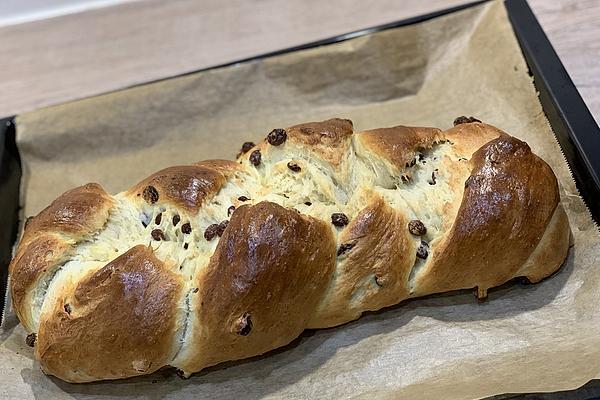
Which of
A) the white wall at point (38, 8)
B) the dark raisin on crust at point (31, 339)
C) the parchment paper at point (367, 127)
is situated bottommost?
the parchment paper at point (367, 127)

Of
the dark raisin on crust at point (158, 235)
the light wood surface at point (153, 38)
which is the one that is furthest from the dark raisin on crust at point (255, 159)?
the light wood surface at point (153, 38)

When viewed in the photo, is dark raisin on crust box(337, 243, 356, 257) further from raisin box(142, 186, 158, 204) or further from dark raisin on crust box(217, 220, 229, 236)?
raisin box(142, 186, 158, 204)

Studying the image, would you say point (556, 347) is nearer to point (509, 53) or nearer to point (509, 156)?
point (509, 156)

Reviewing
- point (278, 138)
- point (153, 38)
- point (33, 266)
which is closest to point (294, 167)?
point (278, 138)

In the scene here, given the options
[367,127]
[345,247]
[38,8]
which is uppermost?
[38,8]

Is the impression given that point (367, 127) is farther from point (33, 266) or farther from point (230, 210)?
point (33, 266)

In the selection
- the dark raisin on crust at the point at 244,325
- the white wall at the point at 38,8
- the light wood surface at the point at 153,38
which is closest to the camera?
the dark raisin on crust at the point at 244,325

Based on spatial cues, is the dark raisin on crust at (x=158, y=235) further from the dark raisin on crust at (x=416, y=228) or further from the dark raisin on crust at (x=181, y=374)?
the dark raisin on crust at (x=416, y=228)
